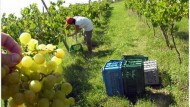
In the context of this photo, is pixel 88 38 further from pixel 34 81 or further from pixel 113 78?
pixel 34 81

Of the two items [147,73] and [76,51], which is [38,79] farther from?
[76,51]

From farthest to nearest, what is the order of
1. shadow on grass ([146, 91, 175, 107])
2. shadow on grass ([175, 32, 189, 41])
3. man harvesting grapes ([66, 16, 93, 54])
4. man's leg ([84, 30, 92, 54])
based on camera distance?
shadow on grass ([175, 32, 189, 41]) → man's leg ([84, 30, 92, 54]) → man harvesting grapes ([66, 16, 93, 54]) → shadow on grass ([146, 91, 175, 107])

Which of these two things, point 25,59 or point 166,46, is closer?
point 25,59

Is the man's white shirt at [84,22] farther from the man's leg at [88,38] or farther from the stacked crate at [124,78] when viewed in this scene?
the stacked crate at [124,78]

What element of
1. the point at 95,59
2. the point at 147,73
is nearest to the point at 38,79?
the point at 147,73

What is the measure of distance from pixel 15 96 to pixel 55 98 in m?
0.20

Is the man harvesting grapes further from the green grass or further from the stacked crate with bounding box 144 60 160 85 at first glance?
the stacked crate with bounding box 144 60 160 85

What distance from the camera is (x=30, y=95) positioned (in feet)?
4.73

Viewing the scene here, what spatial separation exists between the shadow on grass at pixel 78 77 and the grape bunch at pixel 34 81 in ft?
13.7

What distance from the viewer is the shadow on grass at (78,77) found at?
19.8 feet

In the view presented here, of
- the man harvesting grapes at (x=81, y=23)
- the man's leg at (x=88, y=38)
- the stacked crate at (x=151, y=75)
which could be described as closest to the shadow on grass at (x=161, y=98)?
the stacked crate at (x=151, y=75)

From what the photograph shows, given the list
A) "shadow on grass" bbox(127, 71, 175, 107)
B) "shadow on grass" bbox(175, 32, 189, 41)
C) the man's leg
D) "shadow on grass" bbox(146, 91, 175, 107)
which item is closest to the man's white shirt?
the man's leg

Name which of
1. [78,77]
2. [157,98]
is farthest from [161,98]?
[78,77]

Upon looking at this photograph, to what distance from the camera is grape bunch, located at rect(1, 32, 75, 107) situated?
1.43 metres
